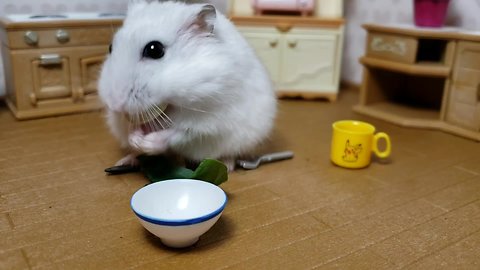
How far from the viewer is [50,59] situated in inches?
76.0

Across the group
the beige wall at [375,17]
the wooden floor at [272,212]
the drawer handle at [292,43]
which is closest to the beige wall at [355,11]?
the beige wall at [375,17]

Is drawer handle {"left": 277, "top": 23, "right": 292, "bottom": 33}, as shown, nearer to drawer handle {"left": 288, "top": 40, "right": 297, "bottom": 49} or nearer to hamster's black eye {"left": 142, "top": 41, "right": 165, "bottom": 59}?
drawer handle {"left": 288, "top": 40, "right": 297, "bottom": 49}

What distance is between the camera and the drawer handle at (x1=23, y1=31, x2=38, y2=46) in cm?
187

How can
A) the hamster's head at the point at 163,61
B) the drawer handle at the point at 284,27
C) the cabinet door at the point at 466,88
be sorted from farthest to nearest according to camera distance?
the drawer handle at the point at 284,27 → the cabinet door at the point at 466,88 → the hamster's head at the point at 163,61

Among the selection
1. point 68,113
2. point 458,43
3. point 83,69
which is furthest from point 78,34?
point 458,43

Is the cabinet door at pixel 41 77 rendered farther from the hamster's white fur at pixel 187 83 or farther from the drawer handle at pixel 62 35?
the hamster's white fur at pixel 187 83

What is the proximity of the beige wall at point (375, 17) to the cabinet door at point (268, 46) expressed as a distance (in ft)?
1.83

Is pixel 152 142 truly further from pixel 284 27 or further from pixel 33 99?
pixel 284 27

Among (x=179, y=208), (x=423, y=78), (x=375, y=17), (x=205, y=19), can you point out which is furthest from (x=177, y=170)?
(x=375, y=17)

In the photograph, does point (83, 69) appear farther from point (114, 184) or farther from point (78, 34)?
point (114, 184)

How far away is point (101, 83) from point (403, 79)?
168 cm

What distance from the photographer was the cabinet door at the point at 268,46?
227 cm

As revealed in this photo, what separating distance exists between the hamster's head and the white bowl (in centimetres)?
21

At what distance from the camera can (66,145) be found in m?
1.60
